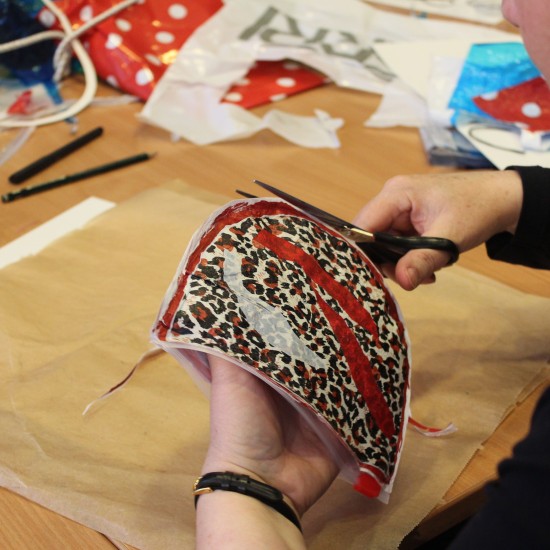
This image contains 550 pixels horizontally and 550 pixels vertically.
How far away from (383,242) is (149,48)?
0.68 metres

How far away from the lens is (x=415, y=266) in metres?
0.58

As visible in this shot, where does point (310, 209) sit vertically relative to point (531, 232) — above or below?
above

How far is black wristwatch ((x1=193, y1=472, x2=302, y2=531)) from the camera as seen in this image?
45 centimetres

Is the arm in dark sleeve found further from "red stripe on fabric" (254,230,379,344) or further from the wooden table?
"red stripe on fabric" (254,230,379,344)

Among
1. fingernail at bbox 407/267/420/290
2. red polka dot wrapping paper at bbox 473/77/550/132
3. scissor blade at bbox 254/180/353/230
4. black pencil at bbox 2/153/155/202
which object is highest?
scissor blade at bbox 254/180/353/230

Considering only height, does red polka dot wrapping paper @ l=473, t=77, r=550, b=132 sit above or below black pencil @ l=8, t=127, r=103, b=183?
below

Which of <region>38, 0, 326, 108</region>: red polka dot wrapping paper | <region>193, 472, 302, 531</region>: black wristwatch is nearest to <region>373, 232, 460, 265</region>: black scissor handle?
<region>193, 472, 302, 531</region>: black wristwatch

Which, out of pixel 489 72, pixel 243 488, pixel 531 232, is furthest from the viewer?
pixel 489 72

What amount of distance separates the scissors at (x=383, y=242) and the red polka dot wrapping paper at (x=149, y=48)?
0.54 meters

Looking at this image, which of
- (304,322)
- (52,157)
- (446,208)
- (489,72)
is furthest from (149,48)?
(304,322)

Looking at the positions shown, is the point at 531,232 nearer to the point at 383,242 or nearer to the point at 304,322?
the point at 383,242

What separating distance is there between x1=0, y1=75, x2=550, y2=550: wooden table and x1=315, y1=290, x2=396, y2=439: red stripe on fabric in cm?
32

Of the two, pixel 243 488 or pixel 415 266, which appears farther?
pixel 415 266

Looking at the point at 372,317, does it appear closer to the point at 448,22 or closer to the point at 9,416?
the point at 9,416
